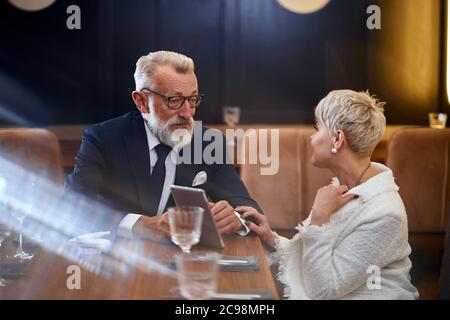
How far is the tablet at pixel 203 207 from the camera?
1678mm

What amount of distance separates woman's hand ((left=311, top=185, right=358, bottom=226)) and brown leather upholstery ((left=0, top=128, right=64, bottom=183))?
1.32 m

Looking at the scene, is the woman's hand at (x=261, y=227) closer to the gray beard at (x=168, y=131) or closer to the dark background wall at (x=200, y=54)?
the gray beard at (x=168, y=131)

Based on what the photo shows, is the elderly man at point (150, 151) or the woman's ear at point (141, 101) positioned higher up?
the woman's ear at point (141, 101)

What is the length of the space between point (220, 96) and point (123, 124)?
235 centimetres

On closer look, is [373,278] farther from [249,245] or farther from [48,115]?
[48,115]

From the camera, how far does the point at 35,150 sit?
274cm

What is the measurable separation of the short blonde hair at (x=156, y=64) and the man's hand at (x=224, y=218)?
617 millimetres

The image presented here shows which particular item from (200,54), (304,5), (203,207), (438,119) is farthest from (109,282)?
(304,5)

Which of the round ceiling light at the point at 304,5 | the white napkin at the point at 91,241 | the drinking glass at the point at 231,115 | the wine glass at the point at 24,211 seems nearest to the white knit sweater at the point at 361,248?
the white napkin at the point at 91,241

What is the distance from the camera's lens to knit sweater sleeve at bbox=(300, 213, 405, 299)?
5.58 feet

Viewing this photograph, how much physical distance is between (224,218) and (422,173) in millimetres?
1079

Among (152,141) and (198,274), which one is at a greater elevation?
(152,141)

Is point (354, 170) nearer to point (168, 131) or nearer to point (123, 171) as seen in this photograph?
point (168, 131)

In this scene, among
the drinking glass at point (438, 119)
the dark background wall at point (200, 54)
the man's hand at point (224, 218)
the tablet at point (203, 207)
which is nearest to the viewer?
the tablet at point (203, 207)
